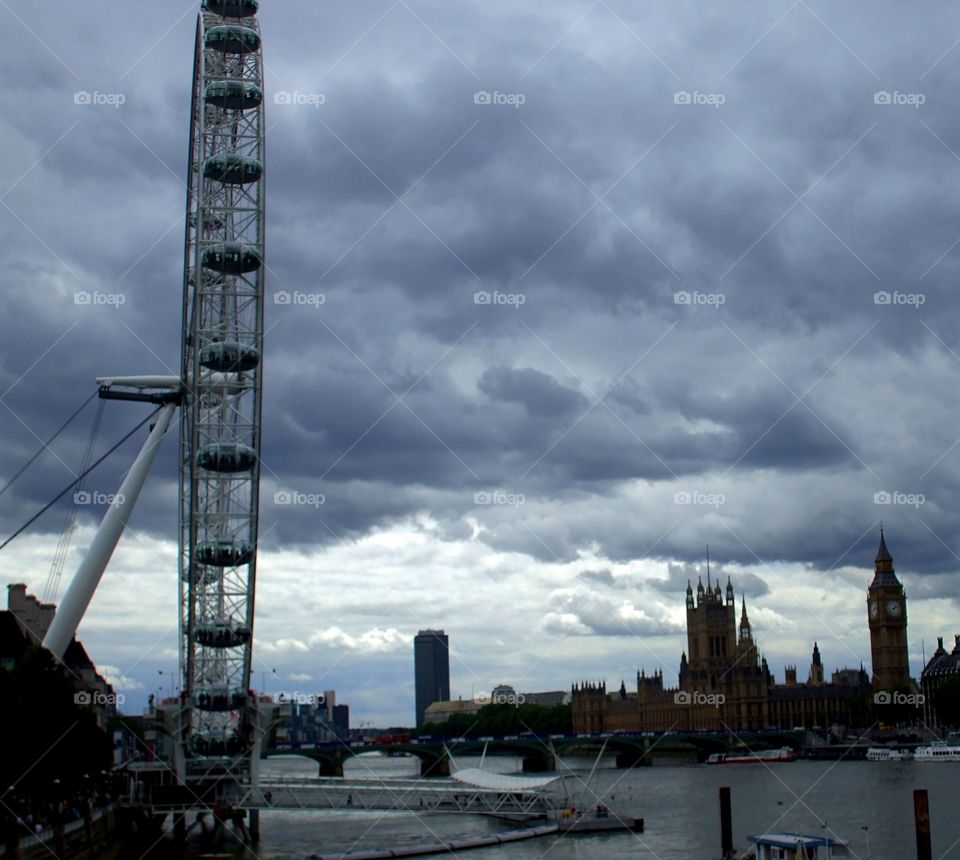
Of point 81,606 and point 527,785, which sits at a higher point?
point 81,606

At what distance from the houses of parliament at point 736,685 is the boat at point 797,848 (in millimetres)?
124369

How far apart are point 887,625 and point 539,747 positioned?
92233 mm

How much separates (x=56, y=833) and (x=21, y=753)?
411 cm

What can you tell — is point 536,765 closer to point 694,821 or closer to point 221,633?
point 694,821

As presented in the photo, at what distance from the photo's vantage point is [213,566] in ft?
166

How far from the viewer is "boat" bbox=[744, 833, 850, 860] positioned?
3759 centimetres

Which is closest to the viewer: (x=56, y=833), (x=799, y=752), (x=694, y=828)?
(x=56, y=833)

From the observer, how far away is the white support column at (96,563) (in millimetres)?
41531

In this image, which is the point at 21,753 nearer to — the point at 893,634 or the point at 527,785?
the point at 527,785

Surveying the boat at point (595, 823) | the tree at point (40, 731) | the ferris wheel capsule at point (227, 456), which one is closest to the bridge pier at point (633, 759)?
the boat at point (595, 823)

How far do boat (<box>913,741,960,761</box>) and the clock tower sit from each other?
2825 inches

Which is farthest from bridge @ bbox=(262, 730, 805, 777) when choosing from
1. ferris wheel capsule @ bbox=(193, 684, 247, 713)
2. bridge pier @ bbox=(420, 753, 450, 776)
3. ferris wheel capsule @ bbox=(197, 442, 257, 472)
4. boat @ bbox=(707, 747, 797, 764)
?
ferris wheel capsule @ bbox=(197, 442, 257, 472)

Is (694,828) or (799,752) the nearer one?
(694,828)

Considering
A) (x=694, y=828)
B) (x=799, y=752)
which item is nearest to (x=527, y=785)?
(x=694, y=828)
